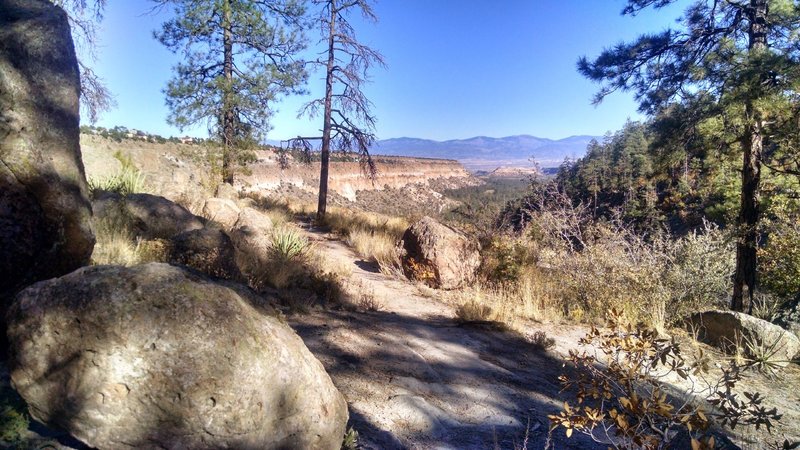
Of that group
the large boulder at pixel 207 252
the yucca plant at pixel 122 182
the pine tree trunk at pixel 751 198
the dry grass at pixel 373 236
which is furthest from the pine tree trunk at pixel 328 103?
the pine tree trunk at pixel 751 198

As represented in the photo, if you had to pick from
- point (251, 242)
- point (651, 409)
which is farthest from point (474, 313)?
point (251, 242)

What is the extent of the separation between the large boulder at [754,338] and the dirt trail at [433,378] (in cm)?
166

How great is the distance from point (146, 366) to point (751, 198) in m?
7.77

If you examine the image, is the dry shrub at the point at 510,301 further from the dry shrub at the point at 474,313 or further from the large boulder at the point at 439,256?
the large boulder at the point at 439,256

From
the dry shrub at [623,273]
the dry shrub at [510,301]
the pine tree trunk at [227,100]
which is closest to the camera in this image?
the dry shrub at [510,301]

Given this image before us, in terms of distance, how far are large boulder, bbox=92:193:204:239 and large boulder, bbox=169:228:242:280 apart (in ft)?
2.50

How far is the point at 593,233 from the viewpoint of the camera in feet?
24.5

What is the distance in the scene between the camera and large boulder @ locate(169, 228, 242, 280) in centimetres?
471

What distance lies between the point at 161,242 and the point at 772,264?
31.5 ft

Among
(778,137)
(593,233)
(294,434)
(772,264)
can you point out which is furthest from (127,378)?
(772,264)

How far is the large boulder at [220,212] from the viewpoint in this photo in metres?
8.99

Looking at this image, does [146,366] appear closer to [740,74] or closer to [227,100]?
[740,74]

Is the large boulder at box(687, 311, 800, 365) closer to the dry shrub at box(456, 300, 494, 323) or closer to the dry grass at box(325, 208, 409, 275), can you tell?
the dry shrub at box(456, 300, 494, 323)

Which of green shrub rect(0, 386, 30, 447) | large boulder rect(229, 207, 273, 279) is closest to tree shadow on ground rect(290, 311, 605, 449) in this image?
large boulder rect(229, 207, 273, 279)
